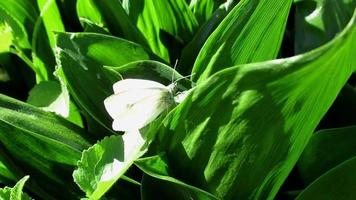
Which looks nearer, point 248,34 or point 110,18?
point 248,34

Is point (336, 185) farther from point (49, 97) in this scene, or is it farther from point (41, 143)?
point (49, 97)

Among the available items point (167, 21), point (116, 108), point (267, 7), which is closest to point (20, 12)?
point (167, 21)

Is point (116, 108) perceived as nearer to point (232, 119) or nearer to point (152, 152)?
point (152, 152)

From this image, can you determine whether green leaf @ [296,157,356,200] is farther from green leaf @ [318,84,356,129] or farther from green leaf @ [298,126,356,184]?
green leaf @ [318,84,356,129]

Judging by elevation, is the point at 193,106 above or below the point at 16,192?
above

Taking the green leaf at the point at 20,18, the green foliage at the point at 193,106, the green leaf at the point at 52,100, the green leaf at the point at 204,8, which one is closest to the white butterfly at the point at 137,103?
the green foliage at the point at 193,106

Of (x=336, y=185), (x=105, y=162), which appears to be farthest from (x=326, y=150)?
(x=105, y=162)

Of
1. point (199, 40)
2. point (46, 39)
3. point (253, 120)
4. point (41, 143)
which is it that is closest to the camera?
point (253, 120)

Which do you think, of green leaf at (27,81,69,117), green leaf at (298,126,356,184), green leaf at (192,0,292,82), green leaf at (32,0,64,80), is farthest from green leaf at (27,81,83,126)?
green leaf at (298,126,356,184)
